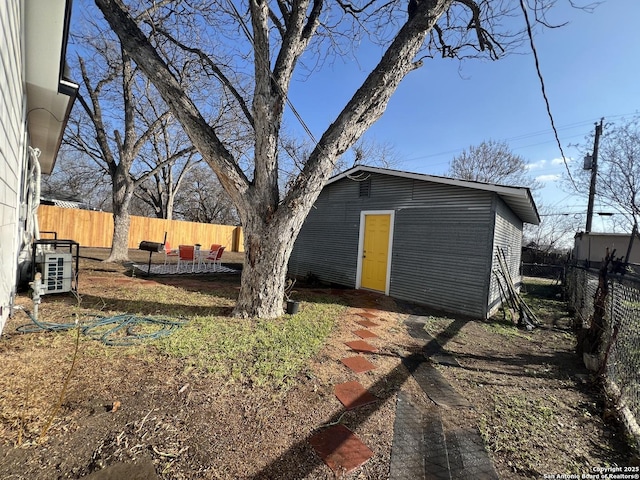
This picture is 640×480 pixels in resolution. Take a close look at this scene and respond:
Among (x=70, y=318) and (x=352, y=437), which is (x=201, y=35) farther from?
(x=352, y=437)

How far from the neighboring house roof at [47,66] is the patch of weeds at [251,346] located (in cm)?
395

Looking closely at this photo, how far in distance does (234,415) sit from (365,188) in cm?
692

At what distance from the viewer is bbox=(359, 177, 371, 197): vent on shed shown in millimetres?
7965

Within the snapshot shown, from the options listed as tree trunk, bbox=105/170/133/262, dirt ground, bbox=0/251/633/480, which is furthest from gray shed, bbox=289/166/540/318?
tree trunk, bbox=105/170/133/262

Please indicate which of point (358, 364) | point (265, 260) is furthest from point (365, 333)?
point (265, 260)

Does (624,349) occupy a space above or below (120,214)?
below

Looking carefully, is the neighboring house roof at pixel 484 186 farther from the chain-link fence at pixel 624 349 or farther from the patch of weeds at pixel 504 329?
the patch of weeds at pixel 504 329

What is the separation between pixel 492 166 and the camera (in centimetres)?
2159

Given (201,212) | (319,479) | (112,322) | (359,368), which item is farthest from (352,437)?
(201,212)

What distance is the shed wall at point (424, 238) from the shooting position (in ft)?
19.5

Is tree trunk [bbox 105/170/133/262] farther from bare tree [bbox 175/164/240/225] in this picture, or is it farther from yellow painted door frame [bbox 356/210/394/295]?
bare tree [bbox 175/164/240/225]

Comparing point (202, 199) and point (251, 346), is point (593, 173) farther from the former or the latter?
point (202, 199)

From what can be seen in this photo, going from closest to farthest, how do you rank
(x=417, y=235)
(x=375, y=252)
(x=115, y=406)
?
(x=115, y=406) < (x=417, y=235) < (x=375, y=252)

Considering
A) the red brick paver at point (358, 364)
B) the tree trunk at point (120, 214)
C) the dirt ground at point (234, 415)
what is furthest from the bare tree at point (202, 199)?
the red brick paver at point (358, 364)
